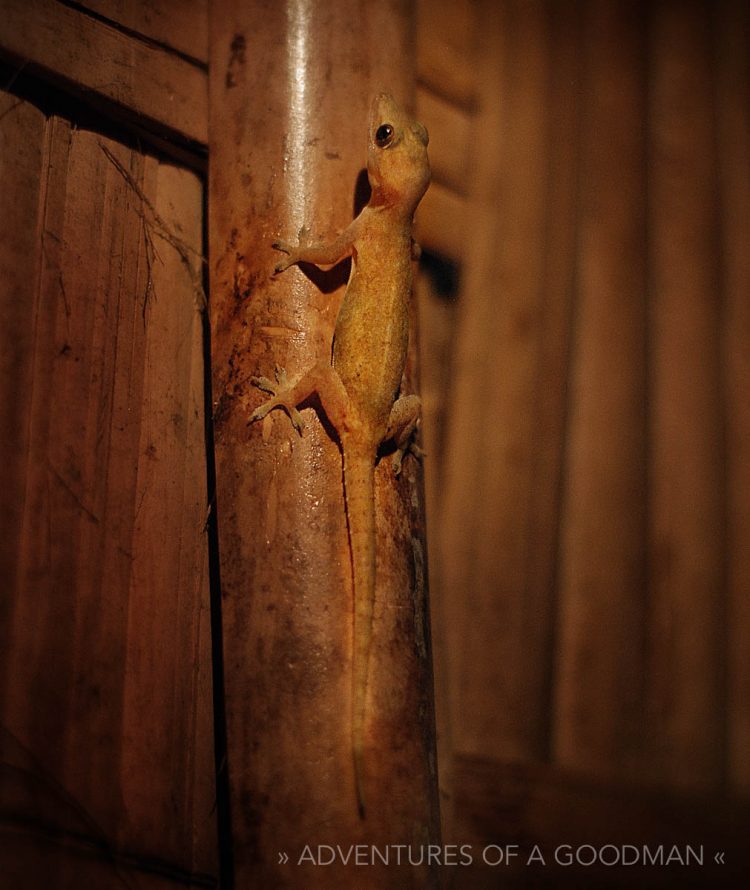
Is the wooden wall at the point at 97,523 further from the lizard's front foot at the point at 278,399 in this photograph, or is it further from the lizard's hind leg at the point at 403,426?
the lizard's hind leg at the point at 403,426

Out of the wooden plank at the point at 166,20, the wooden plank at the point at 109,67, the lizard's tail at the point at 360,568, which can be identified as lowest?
the lizard's tail at the point at 360,568

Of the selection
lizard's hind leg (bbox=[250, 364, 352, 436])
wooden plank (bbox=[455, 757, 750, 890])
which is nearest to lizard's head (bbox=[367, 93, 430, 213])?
lizard's hind leg (bbox=[250, 364, 352, 436])

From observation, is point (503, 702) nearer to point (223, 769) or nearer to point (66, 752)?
point (223, 769)

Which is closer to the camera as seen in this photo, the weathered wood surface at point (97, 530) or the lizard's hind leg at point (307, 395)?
the weathered wood surface at point (97, 530)

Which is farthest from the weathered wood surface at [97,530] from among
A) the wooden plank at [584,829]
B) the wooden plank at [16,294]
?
the wooden plank at [584,829]

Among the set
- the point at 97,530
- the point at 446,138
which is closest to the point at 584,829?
the point at 97,530
